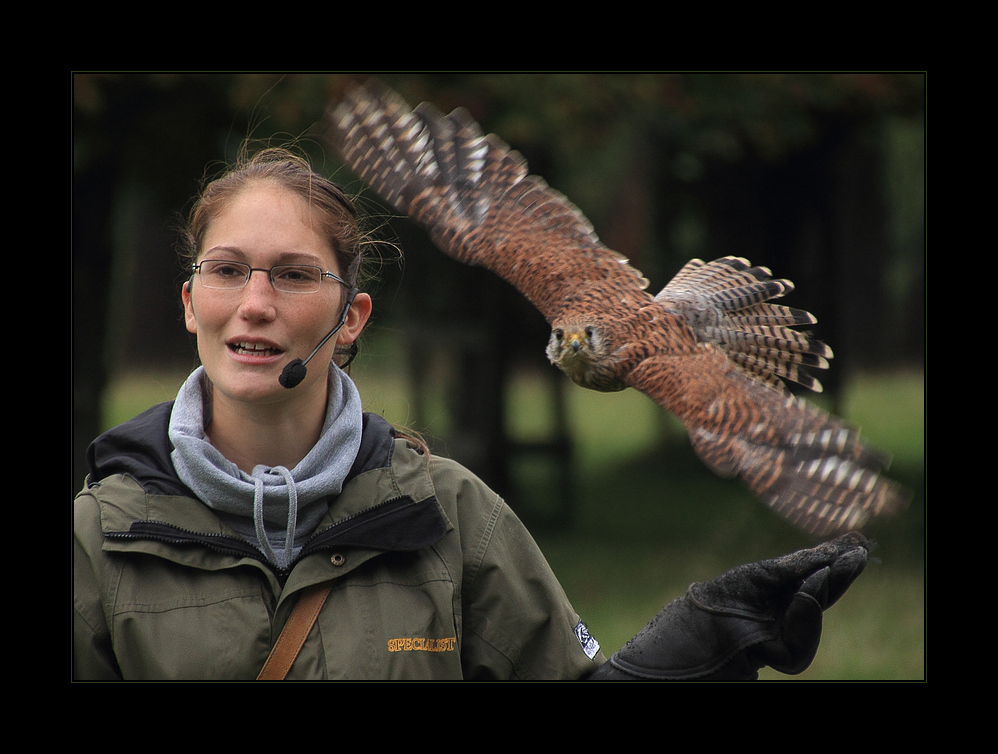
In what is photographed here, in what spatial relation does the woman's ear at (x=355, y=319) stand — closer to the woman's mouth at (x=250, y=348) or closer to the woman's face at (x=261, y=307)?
the woman's face at (x=261, y=307)

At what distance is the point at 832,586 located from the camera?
1.49 m

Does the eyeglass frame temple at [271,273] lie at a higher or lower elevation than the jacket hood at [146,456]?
higher

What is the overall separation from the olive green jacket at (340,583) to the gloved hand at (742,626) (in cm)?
12

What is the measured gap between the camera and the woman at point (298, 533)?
1358 millimetres

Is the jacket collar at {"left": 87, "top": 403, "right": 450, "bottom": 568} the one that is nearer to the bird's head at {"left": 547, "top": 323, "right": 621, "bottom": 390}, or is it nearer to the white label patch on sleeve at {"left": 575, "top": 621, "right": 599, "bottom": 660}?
the white label patch on sleeve at {"left": 575, "top": 621, "right": 599, "bottom": 660}

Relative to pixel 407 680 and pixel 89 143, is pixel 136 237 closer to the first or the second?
pixel 89 143

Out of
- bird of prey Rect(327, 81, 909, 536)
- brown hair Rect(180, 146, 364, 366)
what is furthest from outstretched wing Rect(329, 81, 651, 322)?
brown hair Rect(180, 146, 364, 366)

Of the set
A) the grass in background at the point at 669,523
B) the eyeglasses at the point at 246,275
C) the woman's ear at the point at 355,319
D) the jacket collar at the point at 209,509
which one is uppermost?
the eyeglasses at the point at 246,275

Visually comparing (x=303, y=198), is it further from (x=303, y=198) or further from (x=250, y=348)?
(x=250, y=348)

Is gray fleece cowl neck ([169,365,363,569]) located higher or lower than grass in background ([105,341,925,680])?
higher

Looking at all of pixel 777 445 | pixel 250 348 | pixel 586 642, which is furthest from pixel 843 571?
pixel 250 348

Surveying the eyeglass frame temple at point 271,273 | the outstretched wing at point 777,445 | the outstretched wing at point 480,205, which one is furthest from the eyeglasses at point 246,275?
the outstretched wing at point 777,445

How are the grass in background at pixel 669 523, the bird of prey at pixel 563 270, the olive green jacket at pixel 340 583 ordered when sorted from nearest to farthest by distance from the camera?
1. the olive green jacket at pixel 340 583
2. the bird of prey at pixel 563 270
3. the grass in background at pixel 669 523

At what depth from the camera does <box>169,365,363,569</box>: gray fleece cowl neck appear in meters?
1.41
